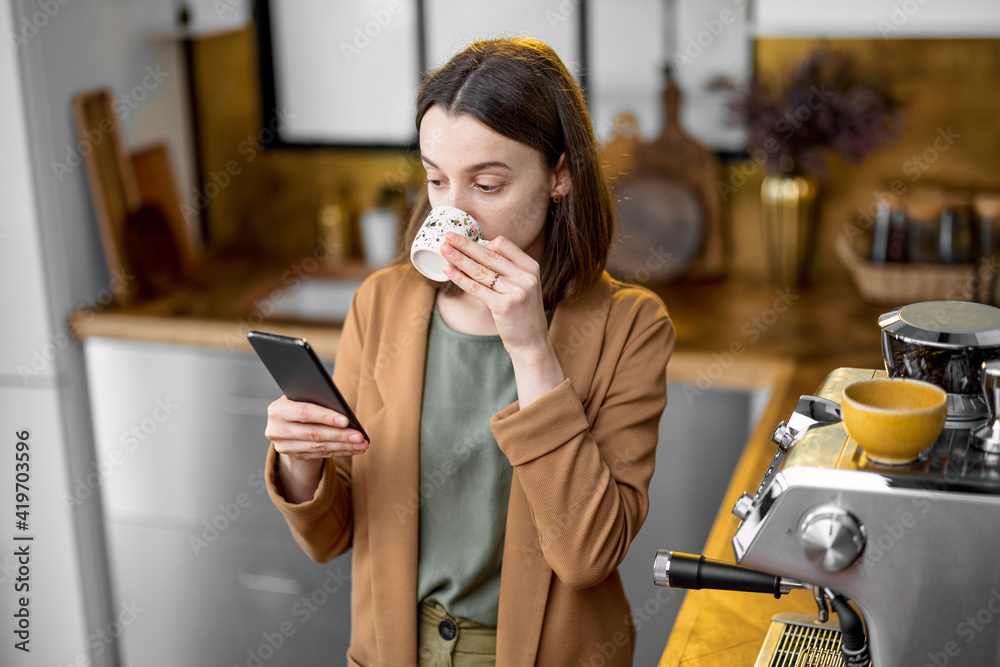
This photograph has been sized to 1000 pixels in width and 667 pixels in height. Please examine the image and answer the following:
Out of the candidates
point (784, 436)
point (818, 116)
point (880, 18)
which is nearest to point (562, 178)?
point (784, 436)

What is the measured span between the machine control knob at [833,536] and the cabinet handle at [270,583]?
178 cm

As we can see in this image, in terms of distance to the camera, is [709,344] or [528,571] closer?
[528,571]

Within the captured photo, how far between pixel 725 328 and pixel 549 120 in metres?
1.16

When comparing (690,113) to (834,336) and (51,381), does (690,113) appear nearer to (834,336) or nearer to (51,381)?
(834,336)

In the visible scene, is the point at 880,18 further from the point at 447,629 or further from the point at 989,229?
the point at 447,629

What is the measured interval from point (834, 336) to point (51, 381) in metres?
1.80

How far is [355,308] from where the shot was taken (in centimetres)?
125

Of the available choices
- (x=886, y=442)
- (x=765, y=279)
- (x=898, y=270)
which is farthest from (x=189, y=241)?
(x=886, y=442)

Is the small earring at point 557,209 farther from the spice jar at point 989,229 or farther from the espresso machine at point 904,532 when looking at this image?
the spice jar at point 989,229

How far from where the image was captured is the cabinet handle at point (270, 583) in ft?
7.81

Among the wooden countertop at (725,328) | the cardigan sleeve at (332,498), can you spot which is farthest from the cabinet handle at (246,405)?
the cardigan sleeve at (332,498)

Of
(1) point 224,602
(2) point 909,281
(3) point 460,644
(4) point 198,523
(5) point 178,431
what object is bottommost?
(1) point 224,602

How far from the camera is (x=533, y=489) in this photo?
1054 millimetres

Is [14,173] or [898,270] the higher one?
[14,173]
